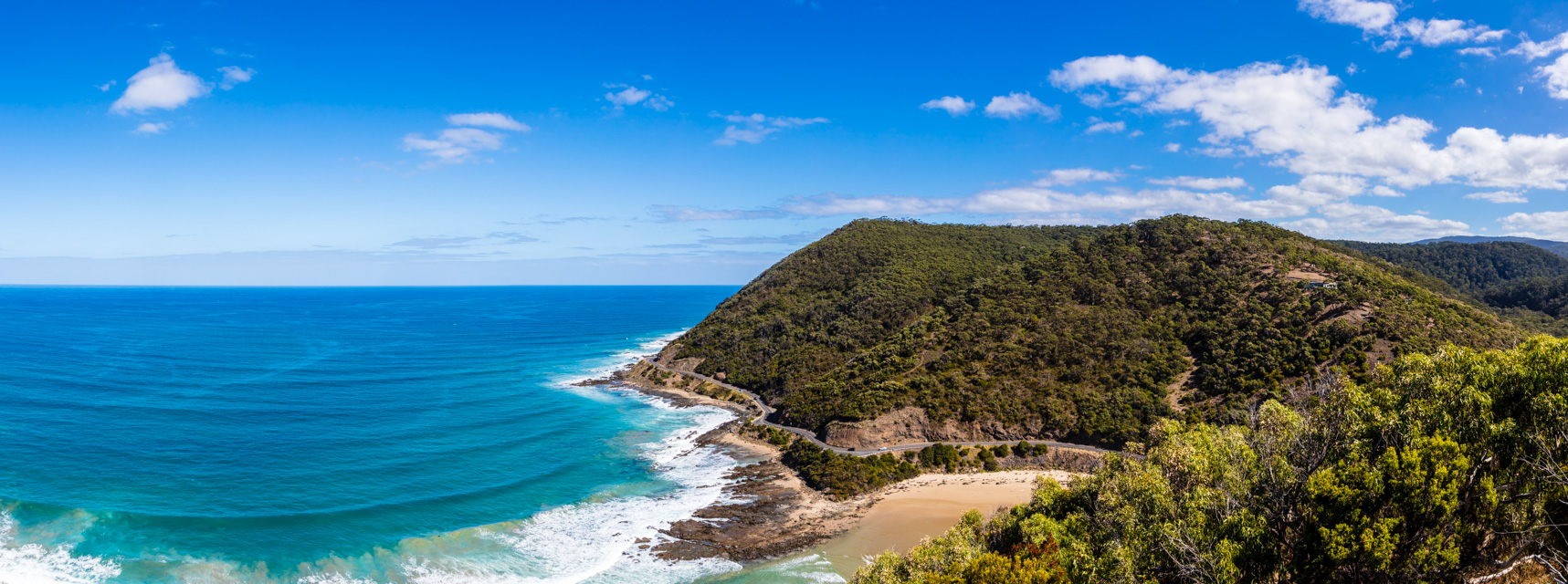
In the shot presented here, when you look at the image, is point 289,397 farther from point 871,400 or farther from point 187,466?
point 871,400

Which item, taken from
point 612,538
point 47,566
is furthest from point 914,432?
point 47,566

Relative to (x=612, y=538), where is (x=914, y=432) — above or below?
above

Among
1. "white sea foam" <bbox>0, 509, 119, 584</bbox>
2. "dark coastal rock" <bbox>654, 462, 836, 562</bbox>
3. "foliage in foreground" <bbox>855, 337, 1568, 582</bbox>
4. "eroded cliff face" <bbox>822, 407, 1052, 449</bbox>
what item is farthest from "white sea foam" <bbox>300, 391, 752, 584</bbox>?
"foliage in foreground" <bbox>855, 337, 1568, 582</bbox>

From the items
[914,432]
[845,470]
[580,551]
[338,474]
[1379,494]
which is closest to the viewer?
[1379,494]

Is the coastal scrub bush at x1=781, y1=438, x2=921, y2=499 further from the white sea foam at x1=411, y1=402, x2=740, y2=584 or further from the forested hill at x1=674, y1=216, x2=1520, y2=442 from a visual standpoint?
the white sea foam at x1=411, y1=402, x2=740, y2=584

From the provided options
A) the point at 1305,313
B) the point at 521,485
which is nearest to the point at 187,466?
the point at 521,485

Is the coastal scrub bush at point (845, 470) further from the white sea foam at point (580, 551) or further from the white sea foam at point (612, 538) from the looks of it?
the white sea foam at point (580, 551)

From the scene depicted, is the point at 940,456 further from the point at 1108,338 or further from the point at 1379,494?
the point at 1379,494
